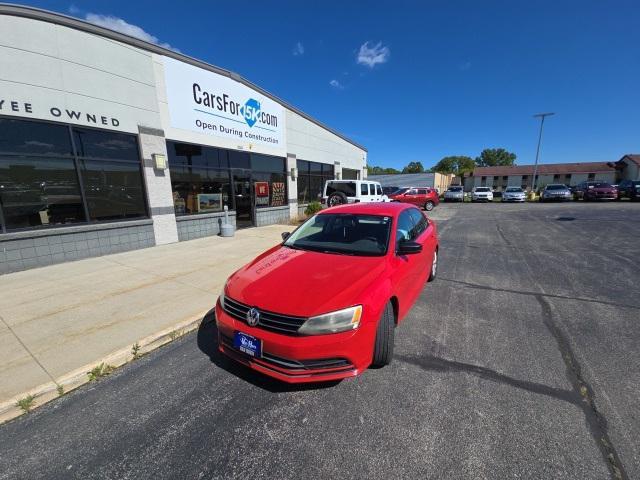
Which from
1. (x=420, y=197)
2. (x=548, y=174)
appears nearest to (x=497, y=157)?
(x=548, y=174)

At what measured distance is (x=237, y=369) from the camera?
9.37 feet

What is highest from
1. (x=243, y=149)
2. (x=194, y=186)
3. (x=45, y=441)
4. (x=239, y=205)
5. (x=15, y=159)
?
(x=243, y=149)

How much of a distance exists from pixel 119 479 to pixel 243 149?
10461 mm

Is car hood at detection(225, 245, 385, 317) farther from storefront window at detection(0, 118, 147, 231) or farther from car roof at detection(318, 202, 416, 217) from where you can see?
storefront window at detection(0, 118, 147, 231)

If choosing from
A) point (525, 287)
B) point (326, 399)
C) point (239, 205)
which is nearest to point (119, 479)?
point (326, 399)

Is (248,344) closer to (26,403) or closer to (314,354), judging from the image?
(314,354)

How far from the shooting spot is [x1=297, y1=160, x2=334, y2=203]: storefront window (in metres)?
14.9

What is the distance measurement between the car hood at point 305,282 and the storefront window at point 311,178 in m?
11.9

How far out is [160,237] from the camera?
8.30 meters

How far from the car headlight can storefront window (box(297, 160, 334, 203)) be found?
1281cm

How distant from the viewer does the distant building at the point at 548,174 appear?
4575 centimetres

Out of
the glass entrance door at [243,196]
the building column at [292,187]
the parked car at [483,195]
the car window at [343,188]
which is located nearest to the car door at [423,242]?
the glass entrance door at [243,196]

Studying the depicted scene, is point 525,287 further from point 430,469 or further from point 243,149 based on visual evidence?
point 243,149

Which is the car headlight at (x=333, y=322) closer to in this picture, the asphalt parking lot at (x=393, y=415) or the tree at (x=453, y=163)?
the asphalt parking lot at (x=393, y=415)
